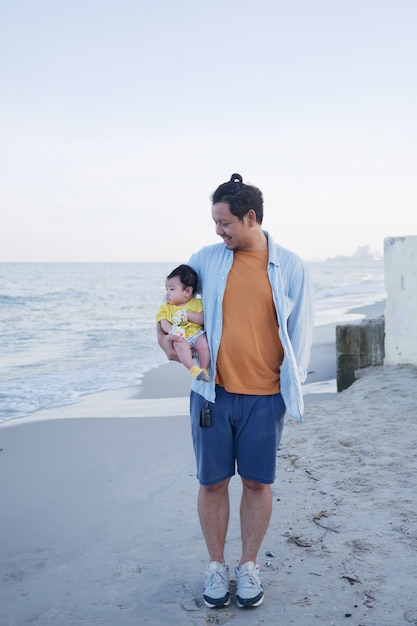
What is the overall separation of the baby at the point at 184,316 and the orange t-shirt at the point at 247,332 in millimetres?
119

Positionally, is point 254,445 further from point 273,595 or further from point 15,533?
point 15,533

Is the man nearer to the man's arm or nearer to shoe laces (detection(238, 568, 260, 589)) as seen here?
shoe laces (detection(238, 568, 260, 589))

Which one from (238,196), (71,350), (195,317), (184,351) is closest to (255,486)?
(184,351)

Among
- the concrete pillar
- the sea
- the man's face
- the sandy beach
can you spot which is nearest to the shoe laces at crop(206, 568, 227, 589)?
the sandy beach

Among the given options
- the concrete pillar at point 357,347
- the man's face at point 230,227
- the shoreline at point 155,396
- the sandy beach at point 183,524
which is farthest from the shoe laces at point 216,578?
the concrete pillar at point 357,347

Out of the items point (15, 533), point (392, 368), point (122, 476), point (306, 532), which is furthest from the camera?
point (392, 368)

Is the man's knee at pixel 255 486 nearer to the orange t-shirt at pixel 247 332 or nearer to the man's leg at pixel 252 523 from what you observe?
the man's leg at pixel 252 523

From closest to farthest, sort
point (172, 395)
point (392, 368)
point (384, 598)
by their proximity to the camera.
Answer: point (384, 598) → point (392, 368) → point (172, 395)

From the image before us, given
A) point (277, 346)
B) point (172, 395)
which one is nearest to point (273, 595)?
point (277, 346)

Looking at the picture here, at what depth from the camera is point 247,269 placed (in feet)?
9.61

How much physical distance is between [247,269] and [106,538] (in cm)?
199

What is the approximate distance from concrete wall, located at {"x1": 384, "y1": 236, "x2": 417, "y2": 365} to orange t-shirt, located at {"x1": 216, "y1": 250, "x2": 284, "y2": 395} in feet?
15.5

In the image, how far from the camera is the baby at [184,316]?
293 centimetres

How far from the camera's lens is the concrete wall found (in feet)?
23.6
